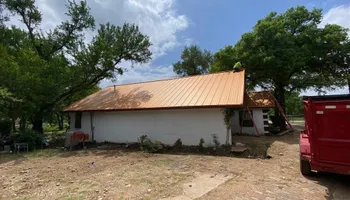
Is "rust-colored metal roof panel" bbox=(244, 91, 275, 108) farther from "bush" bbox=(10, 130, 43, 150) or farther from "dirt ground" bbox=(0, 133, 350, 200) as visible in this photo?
"bush" bbox=(10, 130, 43, 150)

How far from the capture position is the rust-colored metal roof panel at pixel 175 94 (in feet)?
32.6

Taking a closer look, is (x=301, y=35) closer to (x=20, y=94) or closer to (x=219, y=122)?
(x=219, y=122)

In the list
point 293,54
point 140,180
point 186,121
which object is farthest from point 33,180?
point 293,54

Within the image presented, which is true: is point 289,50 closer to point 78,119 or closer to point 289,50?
point 289,50

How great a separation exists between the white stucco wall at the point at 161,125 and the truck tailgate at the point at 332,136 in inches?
195

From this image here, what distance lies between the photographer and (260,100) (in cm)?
1515

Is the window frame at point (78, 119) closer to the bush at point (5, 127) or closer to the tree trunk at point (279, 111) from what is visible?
the bush at point (5, 127)

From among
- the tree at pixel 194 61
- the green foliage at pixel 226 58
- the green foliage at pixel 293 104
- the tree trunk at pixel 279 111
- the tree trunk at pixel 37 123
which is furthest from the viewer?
the green foliage at pixel 293 104

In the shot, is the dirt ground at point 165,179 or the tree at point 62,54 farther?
the tree at point 62,54

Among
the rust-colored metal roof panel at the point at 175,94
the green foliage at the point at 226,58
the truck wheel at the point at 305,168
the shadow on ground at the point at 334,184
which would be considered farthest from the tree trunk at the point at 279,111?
the truck wheel at the point at 305,168

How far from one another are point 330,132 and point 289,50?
12.4 meters

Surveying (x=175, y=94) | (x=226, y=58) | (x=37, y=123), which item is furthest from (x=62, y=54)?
(x=226, y=58)

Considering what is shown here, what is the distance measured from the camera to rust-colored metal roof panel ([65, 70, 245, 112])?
32.6 ft

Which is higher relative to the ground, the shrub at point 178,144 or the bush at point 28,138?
the bush at point 28,138
